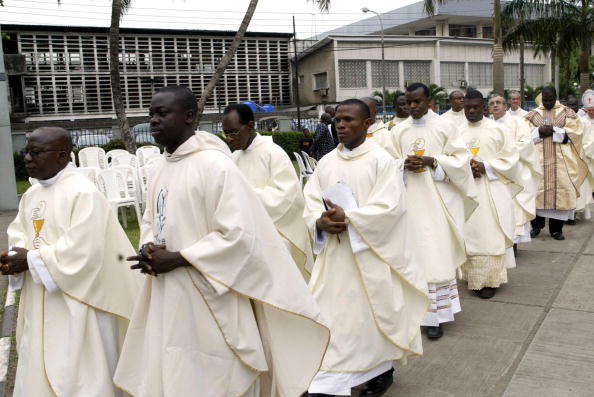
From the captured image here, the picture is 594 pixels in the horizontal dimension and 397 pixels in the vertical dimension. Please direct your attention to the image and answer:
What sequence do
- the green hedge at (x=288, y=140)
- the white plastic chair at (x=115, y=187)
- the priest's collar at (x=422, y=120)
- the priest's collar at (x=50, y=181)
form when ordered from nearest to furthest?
1. the priest's collar at (x=50, y=181)
2. the priest's collar at (x=422, y=120)
3. the white plastic chair at (x=115, y=187)
4. the green hedge at (x=288, y=140)

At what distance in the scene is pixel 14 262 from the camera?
137 inches

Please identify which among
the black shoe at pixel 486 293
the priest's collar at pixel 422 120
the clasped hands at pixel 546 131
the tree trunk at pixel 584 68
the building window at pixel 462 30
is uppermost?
the building window at pixel 462 30

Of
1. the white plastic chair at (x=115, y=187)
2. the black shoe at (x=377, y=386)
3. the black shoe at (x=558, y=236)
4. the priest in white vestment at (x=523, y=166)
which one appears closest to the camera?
the black shoe at (x=377, y=386)

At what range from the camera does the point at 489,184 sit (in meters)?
6.62

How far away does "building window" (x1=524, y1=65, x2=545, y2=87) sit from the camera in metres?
53.7

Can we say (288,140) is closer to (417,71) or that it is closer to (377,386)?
(377,386)

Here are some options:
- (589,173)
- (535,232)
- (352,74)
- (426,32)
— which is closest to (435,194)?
(535,232)

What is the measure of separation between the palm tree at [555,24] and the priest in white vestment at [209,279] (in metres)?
20.0

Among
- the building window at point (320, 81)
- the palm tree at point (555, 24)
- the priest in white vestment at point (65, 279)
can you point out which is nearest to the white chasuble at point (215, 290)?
the priest in white vestment at point (65, 279)

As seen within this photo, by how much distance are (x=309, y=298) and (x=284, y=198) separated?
7.11 feet

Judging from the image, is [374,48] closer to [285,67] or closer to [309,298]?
[285,67]

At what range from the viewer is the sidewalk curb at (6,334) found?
475 centimetres

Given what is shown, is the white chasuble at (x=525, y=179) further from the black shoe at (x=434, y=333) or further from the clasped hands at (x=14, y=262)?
the clasped hands at (x=14, y=262)

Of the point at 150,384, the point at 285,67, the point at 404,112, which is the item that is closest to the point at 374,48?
the point at 285,67
